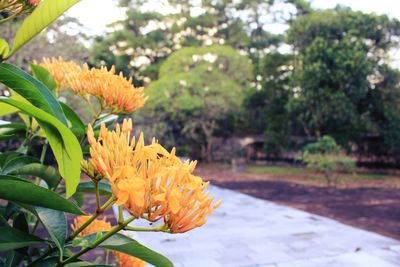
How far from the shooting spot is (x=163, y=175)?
0.45m

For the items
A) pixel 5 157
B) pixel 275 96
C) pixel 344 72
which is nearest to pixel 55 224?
pixel 5 157

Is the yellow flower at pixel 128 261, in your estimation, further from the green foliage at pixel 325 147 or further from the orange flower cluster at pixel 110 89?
the green foliage at pixel 325 147

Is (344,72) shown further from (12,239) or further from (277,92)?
Answer: (12,239)

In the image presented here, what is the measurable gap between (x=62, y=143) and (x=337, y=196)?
7.21m

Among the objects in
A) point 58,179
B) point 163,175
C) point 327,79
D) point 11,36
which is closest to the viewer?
point 163,175

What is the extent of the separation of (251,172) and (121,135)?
11.5 m

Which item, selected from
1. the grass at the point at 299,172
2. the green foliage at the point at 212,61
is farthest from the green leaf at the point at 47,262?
the green foliage at the point at 212,61

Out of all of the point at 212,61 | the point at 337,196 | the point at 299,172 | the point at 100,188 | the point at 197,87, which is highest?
the point at 212,61

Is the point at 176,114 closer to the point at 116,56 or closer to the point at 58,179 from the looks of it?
the point at 116,56

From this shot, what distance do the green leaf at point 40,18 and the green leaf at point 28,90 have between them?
0.05 metres

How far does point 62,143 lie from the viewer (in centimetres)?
49

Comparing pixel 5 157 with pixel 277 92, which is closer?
pixel 5 157

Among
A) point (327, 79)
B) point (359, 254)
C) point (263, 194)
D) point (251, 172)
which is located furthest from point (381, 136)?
point (359, 254)

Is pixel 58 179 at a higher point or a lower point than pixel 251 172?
higher
